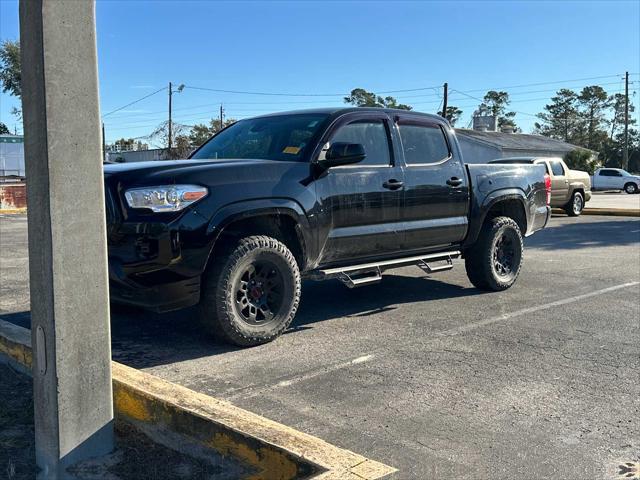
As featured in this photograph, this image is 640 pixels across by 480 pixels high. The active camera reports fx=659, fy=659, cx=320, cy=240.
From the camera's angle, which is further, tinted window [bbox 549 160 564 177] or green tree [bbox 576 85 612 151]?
green tree [bbox 576 85 612 151]

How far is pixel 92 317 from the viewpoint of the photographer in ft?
9.84

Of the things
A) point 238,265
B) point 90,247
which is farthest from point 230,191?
point 90,247

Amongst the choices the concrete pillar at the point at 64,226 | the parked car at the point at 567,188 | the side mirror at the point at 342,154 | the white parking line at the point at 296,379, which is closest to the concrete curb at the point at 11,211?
the parked car at the point at 567,188

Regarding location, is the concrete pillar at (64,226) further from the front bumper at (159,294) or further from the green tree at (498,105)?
the green tree at (498,105)

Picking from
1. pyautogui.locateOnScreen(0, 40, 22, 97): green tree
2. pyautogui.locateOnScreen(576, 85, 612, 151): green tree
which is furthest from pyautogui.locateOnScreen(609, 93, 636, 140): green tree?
pyautogui.locateOnScreen(0, 40, 22, 97): green tree

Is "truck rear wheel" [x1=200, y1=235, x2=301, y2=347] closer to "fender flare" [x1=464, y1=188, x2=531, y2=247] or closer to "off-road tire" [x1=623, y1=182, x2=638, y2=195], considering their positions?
"fender flare" [x1=464, y1=188, x2=531, y2=247]

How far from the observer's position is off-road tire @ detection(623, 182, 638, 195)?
41.5 metres

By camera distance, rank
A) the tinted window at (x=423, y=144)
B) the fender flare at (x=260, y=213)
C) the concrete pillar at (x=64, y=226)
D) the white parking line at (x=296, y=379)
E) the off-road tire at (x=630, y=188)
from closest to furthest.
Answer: the concrete pillar at (x=64, y=226)
the white parking line at (x=296, y=379)
the fender flare at (x=260, y=213)
the tinted window at (x=423, y=144)
the off-road tire at (x=630, y=188)

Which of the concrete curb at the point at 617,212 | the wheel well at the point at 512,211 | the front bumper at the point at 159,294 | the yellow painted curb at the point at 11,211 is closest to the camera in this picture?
the front bumper at the point at 159,294

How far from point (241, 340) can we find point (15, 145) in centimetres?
5319

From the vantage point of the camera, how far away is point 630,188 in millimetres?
41719

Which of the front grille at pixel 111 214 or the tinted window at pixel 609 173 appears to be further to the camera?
the tinted window at pixel 609 173

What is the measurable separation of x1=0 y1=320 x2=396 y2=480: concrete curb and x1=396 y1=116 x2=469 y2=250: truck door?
11.0 feet

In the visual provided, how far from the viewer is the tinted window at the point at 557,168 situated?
20250 mm
